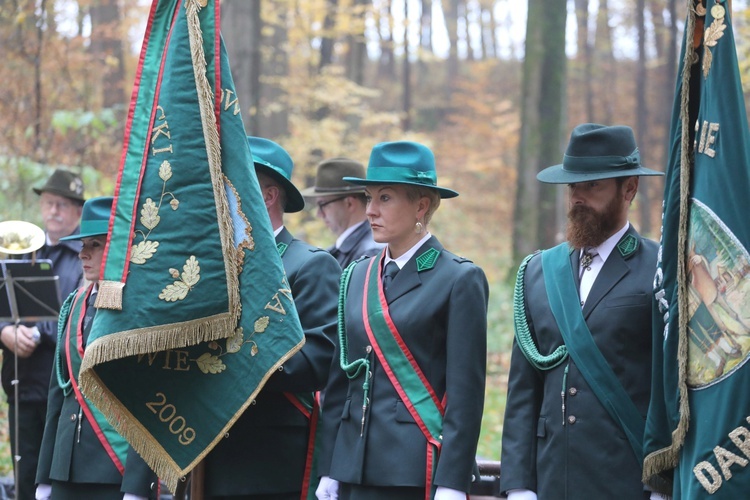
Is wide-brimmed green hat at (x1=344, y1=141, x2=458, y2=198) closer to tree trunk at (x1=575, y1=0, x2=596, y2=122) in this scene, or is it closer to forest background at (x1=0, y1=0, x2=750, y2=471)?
forest background at (x1=0, y1=0, x2=750, y2=471)

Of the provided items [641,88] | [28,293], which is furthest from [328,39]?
[28,293]

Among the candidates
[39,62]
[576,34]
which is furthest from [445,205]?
[39,62]

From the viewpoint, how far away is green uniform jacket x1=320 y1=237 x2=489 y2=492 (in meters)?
4.27

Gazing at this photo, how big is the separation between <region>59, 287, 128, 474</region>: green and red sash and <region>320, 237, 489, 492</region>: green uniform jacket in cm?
114

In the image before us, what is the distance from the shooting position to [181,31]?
443 cm

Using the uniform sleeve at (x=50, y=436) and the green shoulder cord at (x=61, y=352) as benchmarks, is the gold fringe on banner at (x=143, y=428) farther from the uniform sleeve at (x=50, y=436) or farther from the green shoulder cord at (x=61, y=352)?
the uniform sleeve at (x=50, y=436)

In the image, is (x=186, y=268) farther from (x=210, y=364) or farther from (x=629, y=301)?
(x=629, y=301)

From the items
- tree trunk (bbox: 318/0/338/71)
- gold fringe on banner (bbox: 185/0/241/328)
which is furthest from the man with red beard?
tree trunk (bbox: 318/0/338/71)

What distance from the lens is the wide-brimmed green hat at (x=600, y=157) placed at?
4.22 metres

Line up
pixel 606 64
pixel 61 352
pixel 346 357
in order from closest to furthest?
pixel 346 357, pixel 61 352, pixel 606 64

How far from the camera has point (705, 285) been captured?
3561mm

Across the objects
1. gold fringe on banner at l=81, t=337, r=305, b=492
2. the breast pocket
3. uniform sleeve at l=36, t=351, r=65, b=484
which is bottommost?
uniform sleeve at l=36, t=351, r=65, b=484

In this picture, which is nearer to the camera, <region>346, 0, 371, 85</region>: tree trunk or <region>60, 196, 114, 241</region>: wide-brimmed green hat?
<region>60, 196, 114, 241</region>: wide-brimmed green hat

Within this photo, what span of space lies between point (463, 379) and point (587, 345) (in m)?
0.58
